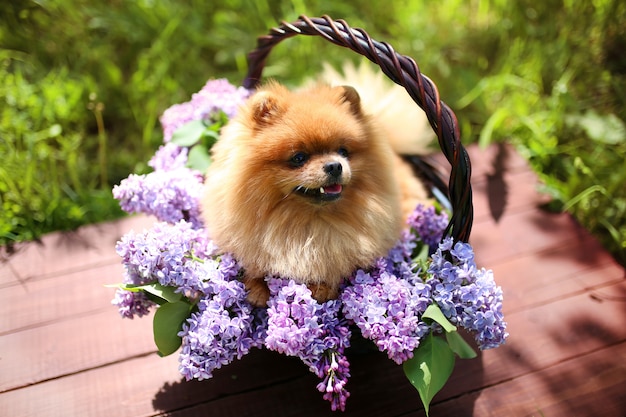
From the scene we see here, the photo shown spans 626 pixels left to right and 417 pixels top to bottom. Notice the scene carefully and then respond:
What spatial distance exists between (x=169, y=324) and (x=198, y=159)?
2.19ft

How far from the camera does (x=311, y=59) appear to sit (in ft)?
9.59

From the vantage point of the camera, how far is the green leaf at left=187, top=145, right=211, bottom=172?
1.86m

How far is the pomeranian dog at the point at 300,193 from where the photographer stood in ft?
4.58

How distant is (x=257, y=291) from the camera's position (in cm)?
148

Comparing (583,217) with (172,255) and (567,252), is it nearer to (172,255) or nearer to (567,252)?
(567,252)

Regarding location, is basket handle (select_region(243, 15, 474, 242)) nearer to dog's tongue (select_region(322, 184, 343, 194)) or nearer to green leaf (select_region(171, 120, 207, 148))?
dog's tongue (select_region(322, 184, 343, 194))

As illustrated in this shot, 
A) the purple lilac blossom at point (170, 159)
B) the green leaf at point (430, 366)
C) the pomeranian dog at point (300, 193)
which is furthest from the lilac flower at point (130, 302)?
the green leaf at point (430, 366)

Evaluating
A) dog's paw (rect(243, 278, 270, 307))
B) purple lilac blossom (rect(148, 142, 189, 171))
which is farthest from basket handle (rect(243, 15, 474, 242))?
purple lilac blossom (rect(148, 142, 189, 171))

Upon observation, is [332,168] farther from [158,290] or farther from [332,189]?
[158,290]

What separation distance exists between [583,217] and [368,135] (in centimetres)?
137

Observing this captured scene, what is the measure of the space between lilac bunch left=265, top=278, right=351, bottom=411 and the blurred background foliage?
1.29 meters

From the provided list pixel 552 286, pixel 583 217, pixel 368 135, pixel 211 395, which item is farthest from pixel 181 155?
pixel 583 217

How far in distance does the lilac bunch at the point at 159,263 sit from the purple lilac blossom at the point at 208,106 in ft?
1.96

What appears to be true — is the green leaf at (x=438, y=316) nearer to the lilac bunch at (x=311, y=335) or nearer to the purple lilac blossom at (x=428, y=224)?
the lilac bunch at (x=311, y=335)
